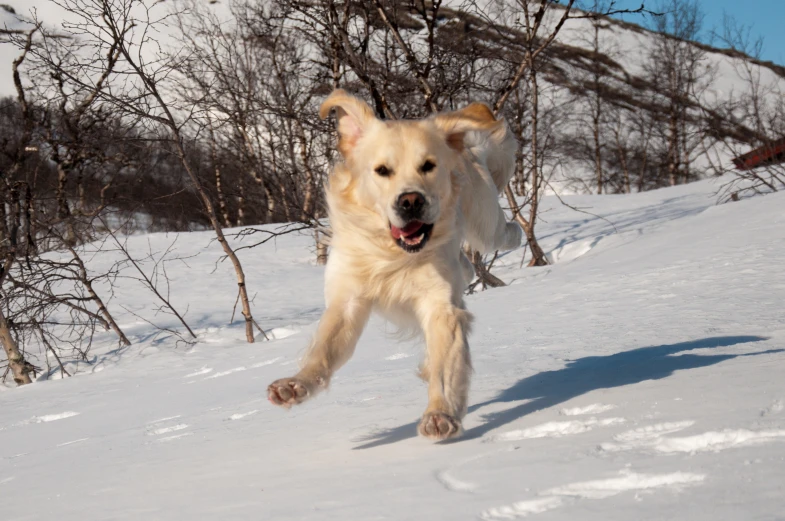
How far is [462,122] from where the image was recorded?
11.4 feet

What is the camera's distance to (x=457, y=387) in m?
2.77

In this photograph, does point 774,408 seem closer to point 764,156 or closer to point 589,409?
point 589,409

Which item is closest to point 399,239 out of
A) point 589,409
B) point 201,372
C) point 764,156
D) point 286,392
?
point 286,392

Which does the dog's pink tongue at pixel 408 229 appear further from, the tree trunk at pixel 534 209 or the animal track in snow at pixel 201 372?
the tree trunk at pixel 534 209

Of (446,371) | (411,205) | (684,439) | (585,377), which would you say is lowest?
(585,377)

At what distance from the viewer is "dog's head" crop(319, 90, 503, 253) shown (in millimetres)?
3084

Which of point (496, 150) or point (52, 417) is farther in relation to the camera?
point (52, 417)

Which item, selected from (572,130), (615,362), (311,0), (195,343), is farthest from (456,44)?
(572,130)

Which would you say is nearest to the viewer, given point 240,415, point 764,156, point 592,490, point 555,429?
point 592,490

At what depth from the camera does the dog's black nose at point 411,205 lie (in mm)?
3020

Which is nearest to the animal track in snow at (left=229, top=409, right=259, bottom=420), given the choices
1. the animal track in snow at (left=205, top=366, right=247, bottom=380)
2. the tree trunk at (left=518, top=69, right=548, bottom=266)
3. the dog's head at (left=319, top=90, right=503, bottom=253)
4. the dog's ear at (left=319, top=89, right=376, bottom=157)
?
the dog's head at (left=319, top=90, right=503, bottom=253)

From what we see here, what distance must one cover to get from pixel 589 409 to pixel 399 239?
1.03m

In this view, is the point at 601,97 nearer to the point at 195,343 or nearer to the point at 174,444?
the point at 195,343

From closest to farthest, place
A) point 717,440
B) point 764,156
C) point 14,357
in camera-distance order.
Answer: point 717,440
point 14,357
point 764,156
